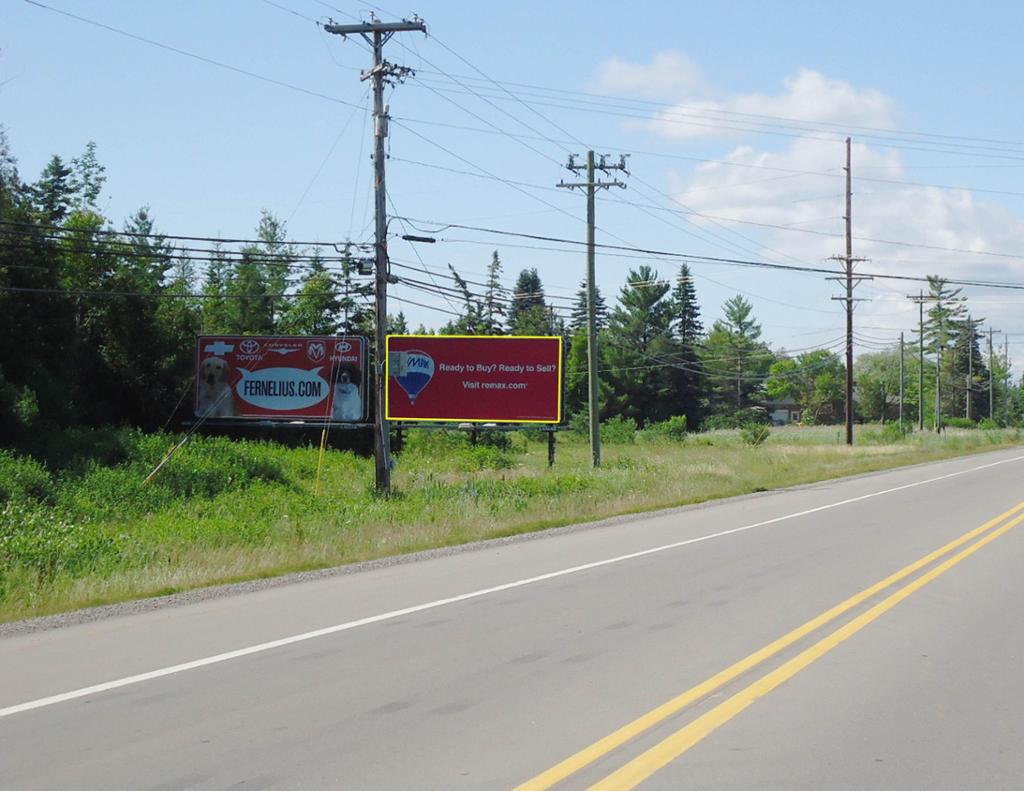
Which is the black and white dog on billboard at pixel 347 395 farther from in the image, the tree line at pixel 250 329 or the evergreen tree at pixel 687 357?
the evergreen tree at pixel 687 357

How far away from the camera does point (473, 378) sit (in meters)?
38.2

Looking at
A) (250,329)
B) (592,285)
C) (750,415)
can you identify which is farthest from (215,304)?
(750,415)

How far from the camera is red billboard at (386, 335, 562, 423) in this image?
125 ft

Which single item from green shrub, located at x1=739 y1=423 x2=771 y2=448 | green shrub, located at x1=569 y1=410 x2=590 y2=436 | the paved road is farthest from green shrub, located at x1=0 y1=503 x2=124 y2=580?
green shrub, located at x1=569 y1=410 x2=590 y2=436

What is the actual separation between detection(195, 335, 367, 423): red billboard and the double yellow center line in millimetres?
27759

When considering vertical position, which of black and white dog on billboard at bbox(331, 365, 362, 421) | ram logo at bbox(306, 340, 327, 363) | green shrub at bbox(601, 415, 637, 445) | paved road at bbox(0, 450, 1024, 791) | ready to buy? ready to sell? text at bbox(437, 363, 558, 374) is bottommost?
paved road at bbox(0, 450, 1024, 791)

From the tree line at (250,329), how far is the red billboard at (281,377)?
204 centimetres

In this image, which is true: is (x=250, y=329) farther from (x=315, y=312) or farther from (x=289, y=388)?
(x=289, y=388)

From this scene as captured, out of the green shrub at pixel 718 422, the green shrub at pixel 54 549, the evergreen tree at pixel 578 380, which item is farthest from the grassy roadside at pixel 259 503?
the green shrub at pixel 718 422

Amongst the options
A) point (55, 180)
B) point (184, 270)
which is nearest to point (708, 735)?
point (55, 180)

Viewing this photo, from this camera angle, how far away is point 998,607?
11.2 m

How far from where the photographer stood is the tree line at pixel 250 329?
3441cm

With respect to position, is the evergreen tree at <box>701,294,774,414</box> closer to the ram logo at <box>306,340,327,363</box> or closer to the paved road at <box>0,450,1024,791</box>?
the ram logo at <box>306,340,327,363</box>

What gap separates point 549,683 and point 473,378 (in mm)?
30469
